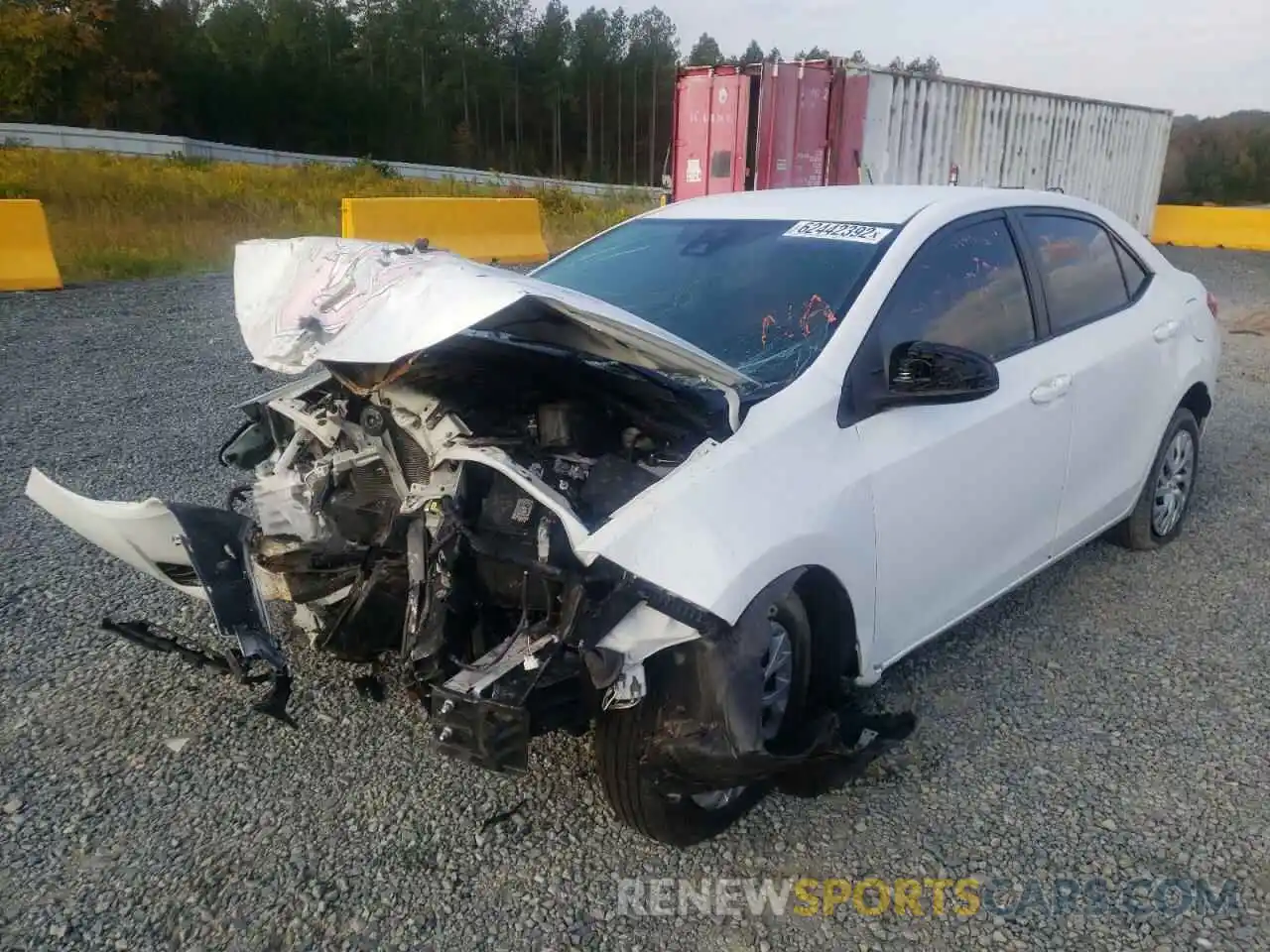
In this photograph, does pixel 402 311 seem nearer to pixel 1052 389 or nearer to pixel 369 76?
pixel 1052 389

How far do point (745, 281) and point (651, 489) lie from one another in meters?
1.36

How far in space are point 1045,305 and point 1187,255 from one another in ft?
54.5

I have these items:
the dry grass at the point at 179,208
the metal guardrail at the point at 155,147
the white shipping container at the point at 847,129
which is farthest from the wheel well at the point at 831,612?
the metal guardrail at the point at 155,147

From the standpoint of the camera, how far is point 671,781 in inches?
103

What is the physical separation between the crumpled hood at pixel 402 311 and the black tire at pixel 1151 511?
2.83 meters

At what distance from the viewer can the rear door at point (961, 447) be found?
3061mm

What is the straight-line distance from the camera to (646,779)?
263cm

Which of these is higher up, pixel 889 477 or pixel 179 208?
pixel 889 477

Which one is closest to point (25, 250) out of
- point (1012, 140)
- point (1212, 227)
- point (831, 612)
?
point (831, 612)

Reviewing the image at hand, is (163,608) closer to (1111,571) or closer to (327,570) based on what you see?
(327,570)

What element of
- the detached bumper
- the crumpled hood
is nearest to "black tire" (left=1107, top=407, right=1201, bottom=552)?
the crumpled hood

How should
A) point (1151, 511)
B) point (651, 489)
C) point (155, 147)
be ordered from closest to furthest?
point (651, 489), point (1151, 511), point (155, 147)

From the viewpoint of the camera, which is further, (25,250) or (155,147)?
(155,147)

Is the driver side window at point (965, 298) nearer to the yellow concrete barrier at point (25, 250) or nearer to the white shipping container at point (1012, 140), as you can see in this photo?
the white shipping container at point (1012, 140)
